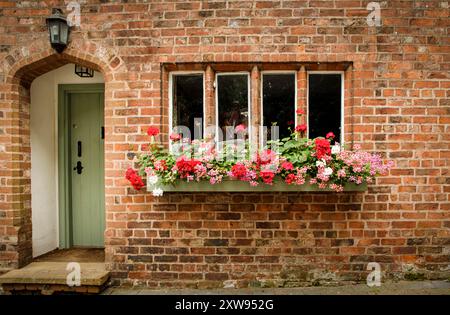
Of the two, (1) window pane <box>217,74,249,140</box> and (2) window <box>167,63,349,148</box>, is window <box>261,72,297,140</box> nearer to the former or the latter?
(2) window <box>167,63,349,148</box>

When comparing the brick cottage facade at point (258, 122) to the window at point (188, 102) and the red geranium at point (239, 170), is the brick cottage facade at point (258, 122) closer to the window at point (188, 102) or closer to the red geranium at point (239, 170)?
the window at point (188, 102)

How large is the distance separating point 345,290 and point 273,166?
1709 millimetres

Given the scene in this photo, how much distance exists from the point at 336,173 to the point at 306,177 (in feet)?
1.06

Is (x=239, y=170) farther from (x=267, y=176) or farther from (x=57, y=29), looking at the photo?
(x=57, y=29)

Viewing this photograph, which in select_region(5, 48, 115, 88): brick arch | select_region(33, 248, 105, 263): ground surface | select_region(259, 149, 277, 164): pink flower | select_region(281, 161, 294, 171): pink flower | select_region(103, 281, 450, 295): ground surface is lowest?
select_region(103, 281, 450, 295): ground surface

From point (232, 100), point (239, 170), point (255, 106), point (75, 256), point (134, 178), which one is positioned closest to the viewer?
point (239, 170)

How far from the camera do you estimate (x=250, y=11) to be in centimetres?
391

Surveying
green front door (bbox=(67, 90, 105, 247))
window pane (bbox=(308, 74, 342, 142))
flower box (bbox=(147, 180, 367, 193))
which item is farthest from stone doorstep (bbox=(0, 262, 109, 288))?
window pane (bbox=(308, 74, 342, 142))

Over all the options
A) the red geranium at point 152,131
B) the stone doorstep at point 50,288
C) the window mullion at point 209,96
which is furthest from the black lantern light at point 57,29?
the stone doorstep at point 50,288

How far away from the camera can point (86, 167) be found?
5027 mm

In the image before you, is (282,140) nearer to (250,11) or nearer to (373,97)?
(373,97)

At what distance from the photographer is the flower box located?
3650 mm

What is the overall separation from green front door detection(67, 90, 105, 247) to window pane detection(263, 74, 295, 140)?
2.55 metres

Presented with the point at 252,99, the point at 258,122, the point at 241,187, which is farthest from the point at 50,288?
the point at 252,99
